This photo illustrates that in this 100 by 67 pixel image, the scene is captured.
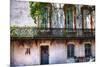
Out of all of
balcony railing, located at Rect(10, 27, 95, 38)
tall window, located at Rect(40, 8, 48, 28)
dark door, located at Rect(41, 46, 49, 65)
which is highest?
tall window, located at Rect(40, 8, 48, 28)

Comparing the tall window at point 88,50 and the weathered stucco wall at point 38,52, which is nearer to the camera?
the weathered stucco wall at point 38,52

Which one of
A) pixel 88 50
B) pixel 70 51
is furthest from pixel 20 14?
pixel 88 50

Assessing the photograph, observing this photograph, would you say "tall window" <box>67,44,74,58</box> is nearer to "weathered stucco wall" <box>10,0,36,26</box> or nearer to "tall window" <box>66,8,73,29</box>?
"tall window" <box>66,8,73,29</box>

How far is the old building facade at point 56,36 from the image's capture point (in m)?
1.76

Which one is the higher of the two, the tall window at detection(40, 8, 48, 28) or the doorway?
the tall window at detection(40, 8, 48, 28)

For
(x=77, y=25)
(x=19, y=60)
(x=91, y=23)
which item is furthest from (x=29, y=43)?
(x=91, y=23)

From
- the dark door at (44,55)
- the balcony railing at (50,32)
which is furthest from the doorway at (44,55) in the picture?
the balcony railing at (50,32)

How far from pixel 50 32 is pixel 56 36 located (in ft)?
0.22

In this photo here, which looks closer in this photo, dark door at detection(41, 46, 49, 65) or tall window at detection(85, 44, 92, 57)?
dark door at detection(41, 46, 49, 65)

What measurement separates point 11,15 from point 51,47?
1.42 feet

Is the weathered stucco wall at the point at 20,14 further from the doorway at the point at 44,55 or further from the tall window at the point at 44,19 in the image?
the doorway at the point at 44,55

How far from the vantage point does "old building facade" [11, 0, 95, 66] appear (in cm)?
176

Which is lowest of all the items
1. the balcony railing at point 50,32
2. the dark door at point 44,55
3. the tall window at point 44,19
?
the dark door at point 44,55

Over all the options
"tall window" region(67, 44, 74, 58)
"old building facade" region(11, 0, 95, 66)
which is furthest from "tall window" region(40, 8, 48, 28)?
"tall window" region(67, 44, 74, 58)
